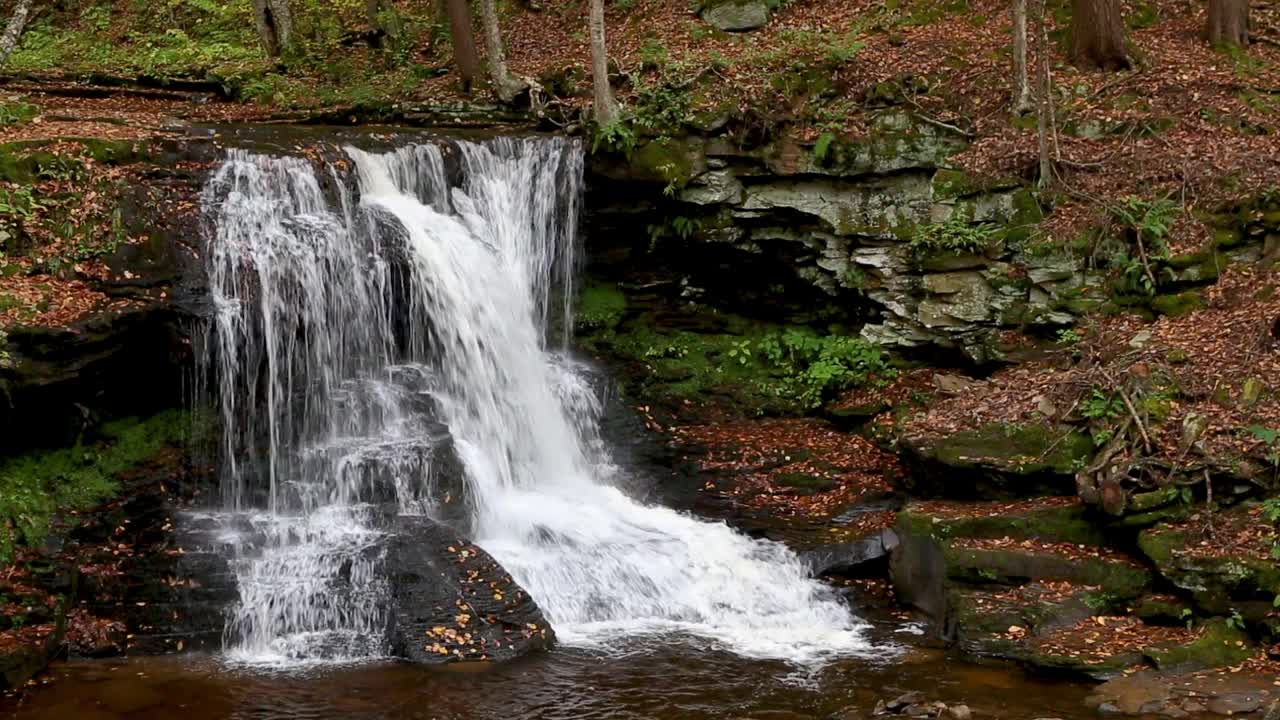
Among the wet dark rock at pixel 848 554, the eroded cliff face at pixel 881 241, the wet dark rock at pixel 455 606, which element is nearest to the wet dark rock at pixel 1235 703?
the wet dark rock at pixel 848 554

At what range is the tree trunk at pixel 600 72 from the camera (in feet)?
45.2

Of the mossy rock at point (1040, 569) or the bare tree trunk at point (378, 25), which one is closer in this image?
the mossy rock at point (1040, 569)

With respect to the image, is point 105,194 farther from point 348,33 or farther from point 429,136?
point 348,33

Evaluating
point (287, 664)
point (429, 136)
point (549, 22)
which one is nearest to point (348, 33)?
point (549, 22)

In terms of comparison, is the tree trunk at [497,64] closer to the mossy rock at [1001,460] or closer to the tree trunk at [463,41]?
the tree trunk at [463,41]

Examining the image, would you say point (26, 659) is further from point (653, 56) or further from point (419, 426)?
point (653, 56)

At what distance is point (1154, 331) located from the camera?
10961 mm

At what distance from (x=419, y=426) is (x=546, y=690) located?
155 inches

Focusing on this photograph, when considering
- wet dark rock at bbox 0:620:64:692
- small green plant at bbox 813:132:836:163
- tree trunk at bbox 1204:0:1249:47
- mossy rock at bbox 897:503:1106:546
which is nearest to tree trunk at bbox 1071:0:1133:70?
tree trunk at bbox 1204:0:1249:47

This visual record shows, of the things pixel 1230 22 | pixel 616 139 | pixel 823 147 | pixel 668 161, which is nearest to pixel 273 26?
pixel 616 139

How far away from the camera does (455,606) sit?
901cm

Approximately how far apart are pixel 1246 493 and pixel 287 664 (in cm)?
795

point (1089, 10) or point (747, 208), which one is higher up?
point (1089, 10)

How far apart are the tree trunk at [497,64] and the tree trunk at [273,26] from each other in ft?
16.3
